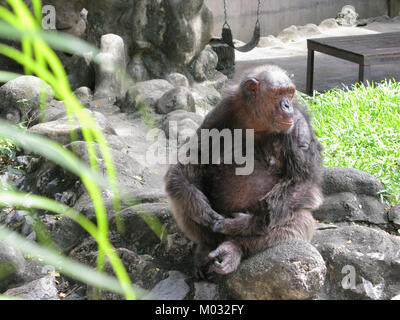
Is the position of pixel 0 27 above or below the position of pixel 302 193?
above

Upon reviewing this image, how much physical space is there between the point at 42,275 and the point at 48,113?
137 inches

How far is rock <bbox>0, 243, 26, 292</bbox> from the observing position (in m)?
3.02

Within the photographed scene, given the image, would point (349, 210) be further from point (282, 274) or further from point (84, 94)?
point (84, 94)

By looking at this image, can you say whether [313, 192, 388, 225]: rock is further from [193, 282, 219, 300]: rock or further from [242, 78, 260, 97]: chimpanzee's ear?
[242, 78, 260, 97]: chimpanzee's ear

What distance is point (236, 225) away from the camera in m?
2.97

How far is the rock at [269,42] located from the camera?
43.5ft

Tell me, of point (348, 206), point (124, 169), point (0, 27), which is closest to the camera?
point (0, 27)

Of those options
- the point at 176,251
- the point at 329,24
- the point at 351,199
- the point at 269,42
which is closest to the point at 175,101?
the point at 351,199

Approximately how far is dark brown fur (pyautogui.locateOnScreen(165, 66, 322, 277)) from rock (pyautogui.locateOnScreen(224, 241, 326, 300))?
0.09 meters

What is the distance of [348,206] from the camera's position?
417 centimetres

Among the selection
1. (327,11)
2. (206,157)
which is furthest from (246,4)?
(206,157)

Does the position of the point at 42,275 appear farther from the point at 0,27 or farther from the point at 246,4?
the point at 246,4

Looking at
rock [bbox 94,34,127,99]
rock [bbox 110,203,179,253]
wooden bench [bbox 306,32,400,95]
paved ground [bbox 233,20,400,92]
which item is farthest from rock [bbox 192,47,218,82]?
rock [bbox 110,203,179,253]
